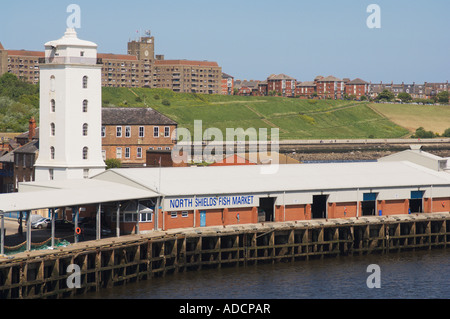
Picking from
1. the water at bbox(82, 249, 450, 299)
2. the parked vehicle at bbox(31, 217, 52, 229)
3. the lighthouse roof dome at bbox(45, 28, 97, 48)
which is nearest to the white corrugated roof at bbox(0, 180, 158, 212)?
the parked vehicle at bbox(31, 217, 52, 229)

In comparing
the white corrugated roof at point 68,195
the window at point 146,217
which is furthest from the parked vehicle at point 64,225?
the window at point 146,217

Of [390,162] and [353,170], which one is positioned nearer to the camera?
[353,170]

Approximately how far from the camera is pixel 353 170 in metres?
78.7

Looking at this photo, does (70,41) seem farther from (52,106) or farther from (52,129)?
(52,129)

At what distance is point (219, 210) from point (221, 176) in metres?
4.50

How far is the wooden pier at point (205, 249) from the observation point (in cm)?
5216

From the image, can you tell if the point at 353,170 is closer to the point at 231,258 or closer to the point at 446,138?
the point at 231,258

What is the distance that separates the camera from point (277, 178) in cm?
7250

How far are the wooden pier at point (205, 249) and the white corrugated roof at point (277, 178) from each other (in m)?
3.10

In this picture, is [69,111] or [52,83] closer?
[69,111]

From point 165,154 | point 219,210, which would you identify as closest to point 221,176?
point 219,210

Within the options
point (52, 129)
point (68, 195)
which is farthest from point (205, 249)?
point (52, 129)

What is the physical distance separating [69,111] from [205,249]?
787 inches
